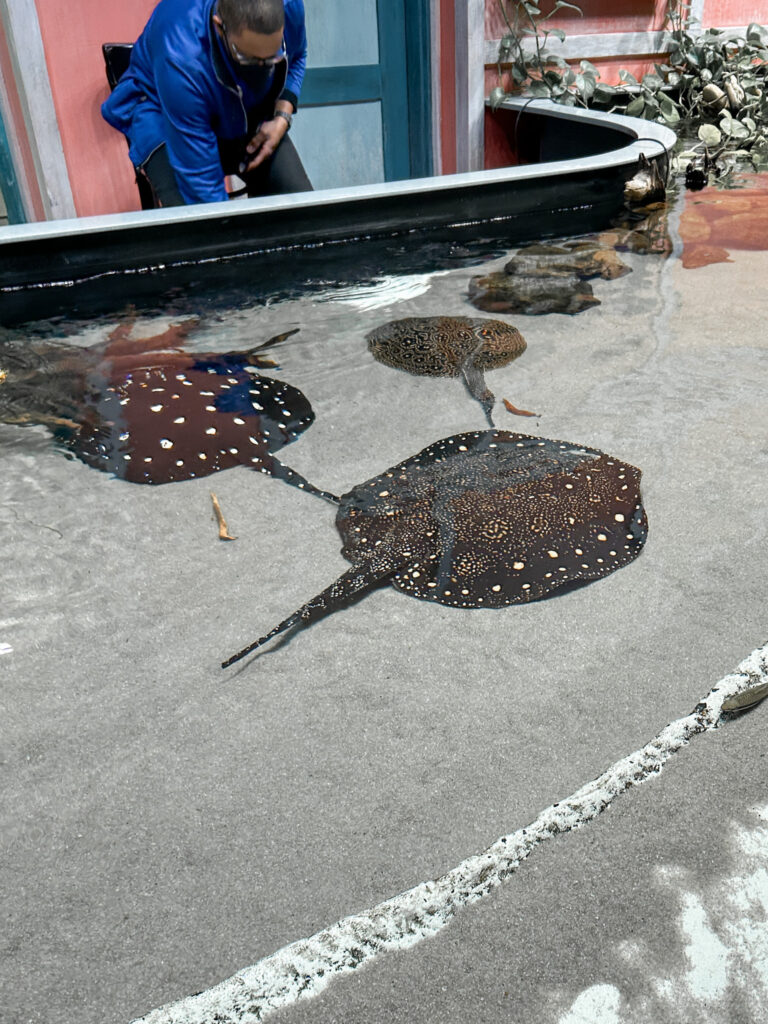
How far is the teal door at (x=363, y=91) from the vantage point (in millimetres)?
5758

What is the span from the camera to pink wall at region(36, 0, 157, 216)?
181 inches

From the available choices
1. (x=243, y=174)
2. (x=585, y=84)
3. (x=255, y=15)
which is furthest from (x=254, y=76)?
(x=585, y=84)

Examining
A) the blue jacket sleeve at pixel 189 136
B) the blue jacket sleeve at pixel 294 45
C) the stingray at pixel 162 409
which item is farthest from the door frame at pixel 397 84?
the stingray at pixel 162 409

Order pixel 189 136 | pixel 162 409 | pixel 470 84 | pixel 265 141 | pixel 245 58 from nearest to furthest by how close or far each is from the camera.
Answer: pixel 162 409 < pixel 245 58 < pixel 189 136 < pixel 265 141 < pixel 470 84

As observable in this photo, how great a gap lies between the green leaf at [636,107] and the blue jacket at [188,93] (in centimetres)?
389

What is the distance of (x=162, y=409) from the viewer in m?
2.74

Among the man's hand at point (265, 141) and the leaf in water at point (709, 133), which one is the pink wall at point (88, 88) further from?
the leaf in water at point (709, 133)

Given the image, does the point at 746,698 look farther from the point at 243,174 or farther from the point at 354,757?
the point at 243,174

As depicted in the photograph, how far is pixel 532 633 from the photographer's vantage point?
1.85m

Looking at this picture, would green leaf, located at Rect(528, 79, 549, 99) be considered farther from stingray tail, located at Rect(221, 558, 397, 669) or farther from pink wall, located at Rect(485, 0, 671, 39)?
stingray tail, located at Rect(221, 558, 397, 669)

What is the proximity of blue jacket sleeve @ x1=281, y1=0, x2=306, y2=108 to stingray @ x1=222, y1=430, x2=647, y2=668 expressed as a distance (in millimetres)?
2661

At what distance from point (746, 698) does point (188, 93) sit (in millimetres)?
3326

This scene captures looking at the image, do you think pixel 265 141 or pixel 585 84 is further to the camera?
pixel 585 84

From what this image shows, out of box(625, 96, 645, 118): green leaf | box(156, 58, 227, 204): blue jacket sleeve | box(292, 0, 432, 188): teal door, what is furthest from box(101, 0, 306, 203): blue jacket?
box(625, 96, 645, 118): green leaf
